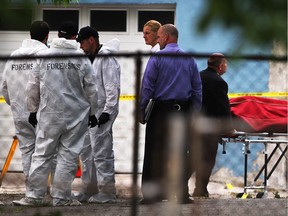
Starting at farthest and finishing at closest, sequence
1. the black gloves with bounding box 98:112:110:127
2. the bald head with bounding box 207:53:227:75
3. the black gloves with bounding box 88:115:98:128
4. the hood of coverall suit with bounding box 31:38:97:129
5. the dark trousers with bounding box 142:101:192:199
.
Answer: the black gloves with bounding box 98:112:110:127 < the black gloves with bounding box 88:115:98:128 < the hood of coverall suit with bounding box 31:38:97:129 < the dark trousers with bounding box 142:101:192:199 < the bald head with bounding box 207:53:227:75

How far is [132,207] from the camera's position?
5.60 metres

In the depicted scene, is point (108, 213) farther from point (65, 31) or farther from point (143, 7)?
point (143, 7)

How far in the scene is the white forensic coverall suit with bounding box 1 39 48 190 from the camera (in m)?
9.05

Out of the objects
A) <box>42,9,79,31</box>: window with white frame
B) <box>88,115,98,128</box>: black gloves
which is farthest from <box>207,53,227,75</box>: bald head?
<box>42,9,79,31</box>: window with white frame

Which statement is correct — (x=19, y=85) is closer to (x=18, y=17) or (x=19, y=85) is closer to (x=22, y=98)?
(x=22, y=98)

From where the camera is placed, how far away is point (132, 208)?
5.59m

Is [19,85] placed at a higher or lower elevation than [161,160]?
higher

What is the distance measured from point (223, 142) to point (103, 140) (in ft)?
4.24

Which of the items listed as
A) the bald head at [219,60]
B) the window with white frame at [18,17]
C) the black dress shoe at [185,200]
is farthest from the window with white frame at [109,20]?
the window with white frame at [18,17]

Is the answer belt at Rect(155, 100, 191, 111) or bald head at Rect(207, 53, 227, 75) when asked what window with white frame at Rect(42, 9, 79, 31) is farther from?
bald head at Rect(207, 53, 227, 75)

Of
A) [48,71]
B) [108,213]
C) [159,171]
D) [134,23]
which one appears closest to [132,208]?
[159,171]

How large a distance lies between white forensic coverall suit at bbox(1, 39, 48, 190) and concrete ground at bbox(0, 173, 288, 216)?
32cm

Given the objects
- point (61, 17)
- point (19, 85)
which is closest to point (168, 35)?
point (19, 85)

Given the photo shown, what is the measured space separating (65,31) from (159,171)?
3281mm
